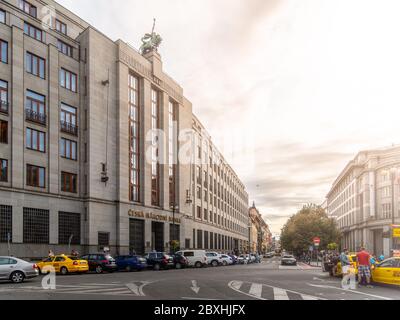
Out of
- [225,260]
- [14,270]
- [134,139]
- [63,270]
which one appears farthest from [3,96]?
[225,260]

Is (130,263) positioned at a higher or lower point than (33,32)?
lower

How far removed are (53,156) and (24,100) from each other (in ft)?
18.0

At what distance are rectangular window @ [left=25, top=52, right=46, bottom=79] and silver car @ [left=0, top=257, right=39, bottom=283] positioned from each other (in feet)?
69.1

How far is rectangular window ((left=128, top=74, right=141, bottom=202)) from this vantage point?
5019cm

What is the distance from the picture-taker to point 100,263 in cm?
3303

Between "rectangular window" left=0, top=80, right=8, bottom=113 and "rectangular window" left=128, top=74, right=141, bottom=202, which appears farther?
"rectangular window" left=128, top=74, right=141, bottom=202

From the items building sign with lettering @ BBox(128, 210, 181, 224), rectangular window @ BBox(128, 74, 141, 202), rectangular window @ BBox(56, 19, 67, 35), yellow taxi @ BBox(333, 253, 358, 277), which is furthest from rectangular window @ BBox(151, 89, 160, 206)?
yellow taxi @ BBox(333, 253, 358, 277)

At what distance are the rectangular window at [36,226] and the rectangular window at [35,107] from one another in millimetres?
7741

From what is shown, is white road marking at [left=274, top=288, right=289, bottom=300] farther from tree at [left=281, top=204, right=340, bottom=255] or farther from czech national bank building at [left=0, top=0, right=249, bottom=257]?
tree at [left=281, top=204, right=340, bottom=255]

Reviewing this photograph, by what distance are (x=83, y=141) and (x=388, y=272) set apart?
31.4 metres

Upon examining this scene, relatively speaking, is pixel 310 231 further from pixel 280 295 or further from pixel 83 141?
pixel 280 295

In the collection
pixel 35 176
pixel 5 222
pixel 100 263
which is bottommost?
pixel 100 263

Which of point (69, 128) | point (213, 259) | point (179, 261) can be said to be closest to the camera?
point (69, 128)

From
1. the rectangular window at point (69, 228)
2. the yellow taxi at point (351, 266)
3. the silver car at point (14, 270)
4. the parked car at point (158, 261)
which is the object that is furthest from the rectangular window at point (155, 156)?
the silver car at point (14, 270)
